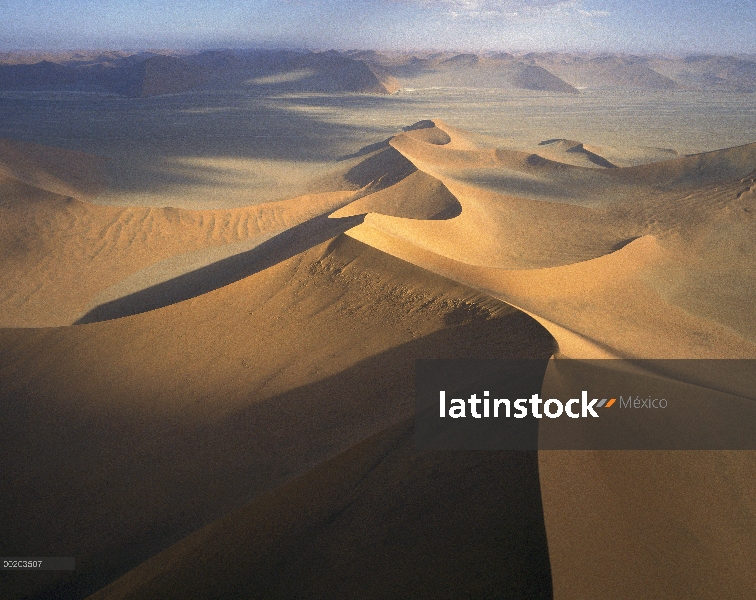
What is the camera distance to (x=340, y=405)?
5918 mm

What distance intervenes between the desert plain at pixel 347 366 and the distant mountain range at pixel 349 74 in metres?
42.5

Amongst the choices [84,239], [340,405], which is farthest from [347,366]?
[84,239]

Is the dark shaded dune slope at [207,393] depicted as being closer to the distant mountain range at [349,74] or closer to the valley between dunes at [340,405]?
the valley between dunes at [340,405]

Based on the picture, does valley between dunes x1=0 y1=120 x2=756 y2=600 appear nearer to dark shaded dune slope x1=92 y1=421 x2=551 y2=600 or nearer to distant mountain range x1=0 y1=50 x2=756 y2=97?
dark shaded dune slope x1=92 y1=421 x2=551 y2=600

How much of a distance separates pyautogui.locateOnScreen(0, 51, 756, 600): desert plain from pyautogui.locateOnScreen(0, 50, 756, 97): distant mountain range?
42459mm

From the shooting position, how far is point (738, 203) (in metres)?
14.3

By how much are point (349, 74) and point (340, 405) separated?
202 ft

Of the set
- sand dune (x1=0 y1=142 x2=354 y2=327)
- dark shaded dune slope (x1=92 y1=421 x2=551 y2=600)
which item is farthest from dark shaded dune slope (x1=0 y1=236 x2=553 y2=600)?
sand dune (x1=0 y1=142 x2=354 y2=327)

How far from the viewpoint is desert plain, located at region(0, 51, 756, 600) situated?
3693 mm

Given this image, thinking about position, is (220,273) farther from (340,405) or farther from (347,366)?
(340,405)

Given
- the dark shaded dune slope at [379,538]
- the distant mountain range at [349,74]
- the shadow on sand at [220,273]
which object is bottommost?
the shadow on sand at [220,273]

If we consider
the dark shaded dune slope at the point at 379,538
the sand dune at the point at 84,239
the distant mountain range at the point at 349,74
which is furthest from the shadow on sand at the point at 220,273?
the distant mountain range at the point at 349,74

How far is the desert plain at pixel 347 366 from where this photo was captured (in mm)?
3693

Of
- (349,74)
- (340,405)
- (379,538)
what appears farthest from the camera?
(349,74)
